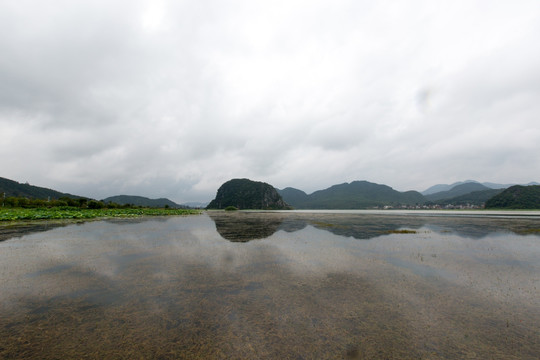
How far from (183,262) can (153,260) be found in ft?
7.25

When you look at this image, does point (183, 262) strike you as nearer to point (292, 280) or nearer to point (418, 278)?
point (292, 280)

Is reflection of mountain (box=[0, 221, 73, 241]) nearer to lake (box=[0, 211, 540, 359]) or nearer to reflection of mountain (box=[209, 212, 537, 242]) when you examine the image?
lake (box=[0, 211, 540, 359])

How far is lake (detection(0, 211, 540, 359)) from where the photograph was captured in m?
5.54

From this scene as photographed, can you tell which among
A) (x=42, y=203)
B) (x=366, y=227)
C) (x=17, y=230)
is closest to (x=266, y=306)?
(x=366, y=227)

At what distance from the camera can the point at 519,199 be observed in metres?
143

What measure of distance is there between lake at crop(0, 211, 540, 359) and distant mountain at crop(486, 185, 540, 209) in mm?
193954

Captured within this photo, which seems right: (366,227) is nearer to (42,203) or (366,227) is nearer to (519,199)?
(42,203)

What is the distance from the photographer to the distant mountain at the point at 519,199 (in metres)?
137

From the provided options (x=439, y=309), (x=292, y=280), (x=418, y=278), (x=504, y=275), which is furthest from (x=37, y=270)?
(x=504, y=275)

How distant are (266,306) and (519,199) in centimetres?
21773

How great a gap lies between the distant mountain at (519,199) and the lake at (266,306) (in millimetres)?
193954

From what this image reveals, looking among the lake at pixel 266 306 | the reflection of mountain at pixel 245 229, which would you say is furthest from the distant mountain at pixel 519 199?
the lake at pixel 266 306

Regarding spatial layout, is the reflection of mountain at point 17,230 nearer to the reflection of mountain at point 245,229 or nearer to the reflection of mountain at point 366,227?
the reflection of mountain at point 245,229

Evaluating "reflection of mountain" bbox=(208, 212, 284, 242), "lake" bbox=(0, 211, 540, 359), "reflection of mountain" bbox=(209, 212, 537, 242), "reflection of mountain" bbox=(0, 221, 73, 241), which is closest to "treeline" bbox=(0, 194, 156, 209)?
"reflection of mountain" bbox=(0, 221, 73, 241)
